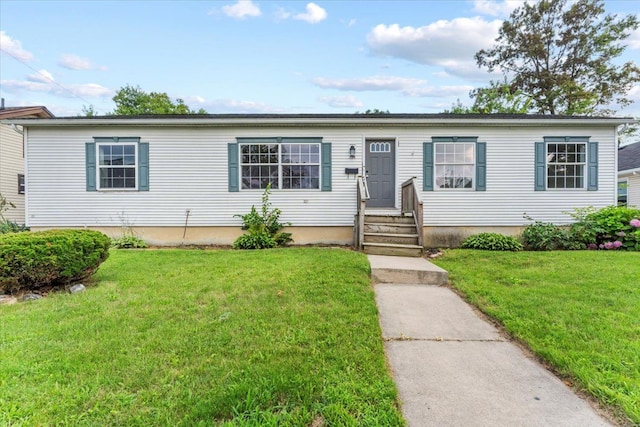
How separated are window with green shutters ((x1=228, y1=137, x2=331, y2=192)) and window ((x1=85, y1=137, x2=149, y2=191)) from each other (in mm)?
2298

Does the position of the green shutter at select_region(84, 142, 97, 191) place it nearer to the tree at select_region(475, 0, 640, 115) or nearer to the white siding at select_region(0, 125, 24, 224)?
the white siding at select_region(0, 125, 24, 224)

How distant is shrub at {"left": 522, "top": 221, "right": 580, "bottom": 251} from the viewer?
24.5ft

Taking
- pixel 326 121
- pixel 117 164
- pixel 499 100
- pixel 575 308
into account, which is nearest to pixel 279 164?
pixel 326 121

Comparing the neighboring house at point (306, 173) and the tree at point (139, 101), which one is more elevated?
Answer: the tree at point (139, 101)

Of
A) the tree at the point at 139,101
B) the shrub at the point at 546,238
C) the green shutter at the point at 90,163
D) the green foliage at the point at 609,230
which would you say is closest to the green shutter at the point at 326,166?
the shrub at the point at 546,238

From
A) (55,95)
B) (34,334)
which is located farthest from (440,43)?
(55,95)

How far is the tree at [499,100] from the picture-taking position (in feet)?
60.3

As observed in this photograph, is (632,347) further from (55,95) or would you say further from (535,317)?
(55,95)

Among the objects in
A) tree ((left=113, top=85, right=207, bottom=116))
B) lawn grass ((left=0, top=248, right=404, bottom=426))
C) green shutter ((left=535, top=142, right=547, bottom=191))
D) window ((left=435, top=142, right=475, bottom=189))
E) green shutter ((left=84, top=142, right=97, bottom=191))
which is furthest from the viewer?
tree ((left=113, top=85, right=207, bottom=116))

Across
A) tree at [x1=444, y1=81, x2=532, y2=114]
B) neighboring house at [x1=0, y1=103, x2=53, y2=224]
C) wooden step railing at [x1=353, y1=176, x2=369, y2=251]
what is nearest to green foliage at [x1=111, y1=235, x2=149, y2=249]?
wooden step railing at [x1=353, y1=176, x2=369, y2=251]

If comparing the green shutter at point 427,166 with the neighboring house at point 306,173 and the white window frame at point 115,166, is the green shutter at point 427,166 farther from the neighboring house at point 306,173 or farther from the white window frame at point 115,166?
the white window frame at point 115,166

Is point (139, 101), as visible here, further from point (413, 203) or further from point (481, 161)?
point (481, 161)

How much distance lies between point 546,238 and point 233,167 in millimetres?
8031

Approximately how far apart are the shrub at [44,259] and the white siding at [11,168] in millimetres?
10496
